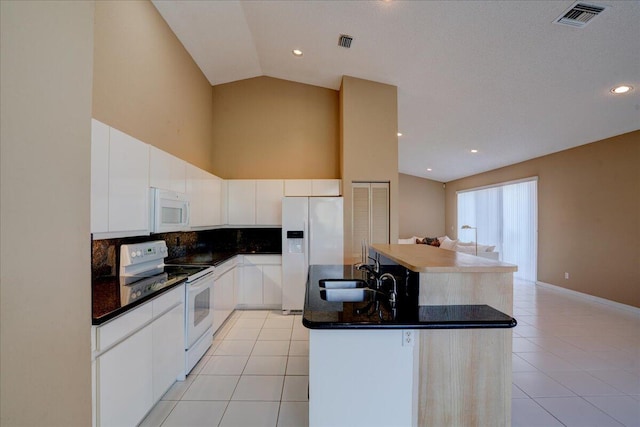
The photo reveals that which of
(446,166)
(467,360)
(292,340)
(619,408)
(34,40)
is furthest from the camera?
(446,166)

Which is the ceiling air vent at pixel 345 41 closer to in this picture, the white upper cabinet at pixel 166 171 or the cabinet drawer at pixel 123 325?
the white upper cabinet at pixel 166 171

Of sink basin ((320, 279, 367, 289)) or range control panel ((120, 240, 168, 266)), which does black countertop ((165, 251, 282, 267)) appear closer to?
range control panel ((120, 240, 168, 266))

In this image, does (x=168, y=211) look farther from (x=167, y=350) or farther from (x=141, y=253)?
(x=167, y=350)

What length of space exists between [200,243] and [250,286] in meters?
0.99

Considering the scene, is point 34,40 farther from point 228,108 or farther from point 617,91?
point 617,91

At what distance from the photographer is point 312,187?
4.59 m

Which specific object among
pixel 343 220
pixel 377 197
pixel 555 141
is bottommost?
pixel 343 220

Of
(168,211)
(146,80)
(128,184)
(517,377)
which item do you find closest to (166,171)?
(168,211)

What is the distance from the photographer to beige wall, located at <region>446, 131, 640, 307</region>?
170 inches

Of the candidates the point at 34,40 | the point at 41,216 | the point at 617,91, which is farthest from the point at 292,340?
the point at 617,91

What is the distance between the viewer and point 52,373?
642 millimetres

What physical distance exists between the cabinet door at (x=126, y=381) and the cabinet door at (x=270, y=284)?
91.2 inches

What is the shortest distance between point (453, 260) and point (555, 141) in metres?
4.82

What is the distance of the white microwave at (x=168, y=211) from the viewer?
95.8 inches
